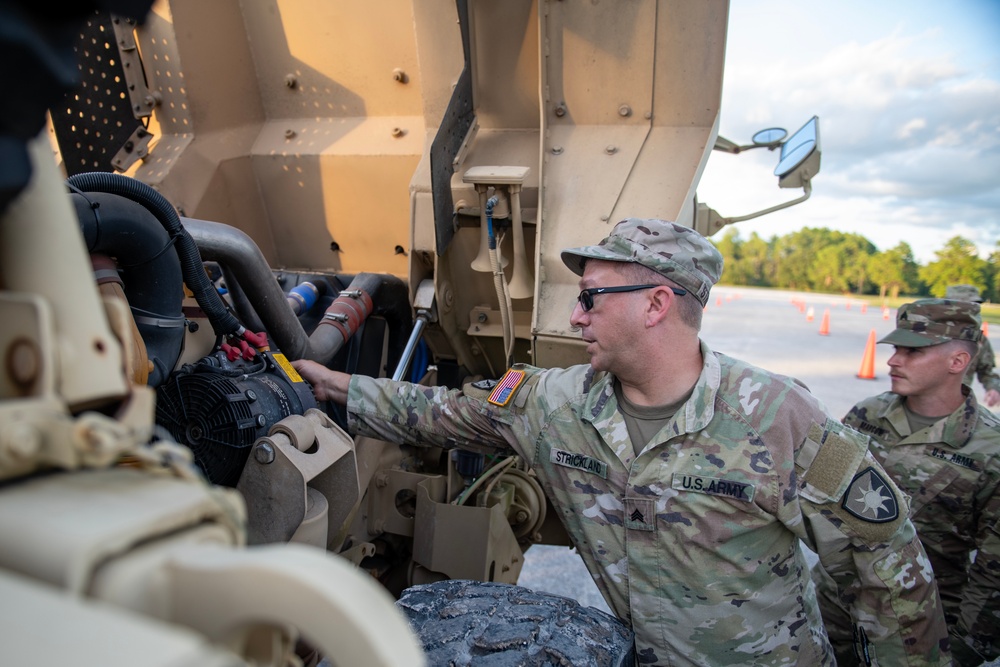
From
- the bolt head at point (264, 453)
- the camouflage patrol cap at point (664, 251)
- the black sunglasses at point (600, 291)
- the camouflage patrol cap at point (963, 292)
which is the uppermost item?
the camouflage patrol cap at point (664, 251)

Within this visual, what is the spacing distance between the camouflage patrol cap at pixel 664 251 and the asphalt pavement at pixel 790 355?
1.81 m

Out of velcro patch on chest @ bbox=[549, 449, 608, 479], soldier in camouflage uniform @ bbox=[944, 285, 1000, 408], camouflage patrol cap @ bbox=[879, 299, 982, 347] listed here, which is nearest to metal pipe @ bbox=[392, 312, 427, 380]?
velcro patch on chest @ bbox=[549, 449, 608, 479]

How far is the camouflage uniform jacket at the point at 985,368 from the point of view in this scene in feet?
10.6

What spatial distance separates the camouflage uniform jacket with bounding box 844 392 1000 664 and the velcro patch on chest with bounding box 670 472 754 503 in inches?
59.4

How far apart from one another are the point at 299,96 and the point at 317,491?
195 cm

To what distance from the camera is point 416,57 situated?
2.95m

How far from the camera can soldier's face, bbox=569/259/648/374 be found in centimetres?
204

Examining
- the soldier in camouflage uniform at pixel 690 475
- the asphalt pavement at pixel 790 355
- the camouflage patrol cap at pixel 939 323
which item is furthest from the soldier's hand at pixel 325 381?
the camouflage patrol cap at pixel 939 323

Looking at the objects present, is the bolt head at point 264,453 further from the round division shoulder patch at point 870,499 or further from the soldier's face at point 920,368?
the soldier's face at point 920,368

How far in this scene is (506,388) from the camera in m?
2.19

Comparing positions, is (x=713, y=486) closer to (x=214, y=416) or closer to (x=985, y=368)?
(x=214, y=416)

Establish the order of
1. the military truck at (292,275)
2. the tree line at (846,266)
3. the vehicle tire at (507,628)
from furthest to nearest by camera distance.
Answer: the tree line at (846,266) → the vehicle tire at (507,628) → the military truck at (292,275)

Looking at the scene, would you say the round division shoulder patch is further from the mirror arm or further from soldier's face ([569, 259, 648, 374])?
the mirror arm

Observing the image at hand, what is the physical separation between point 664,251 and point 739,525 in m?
0.75
